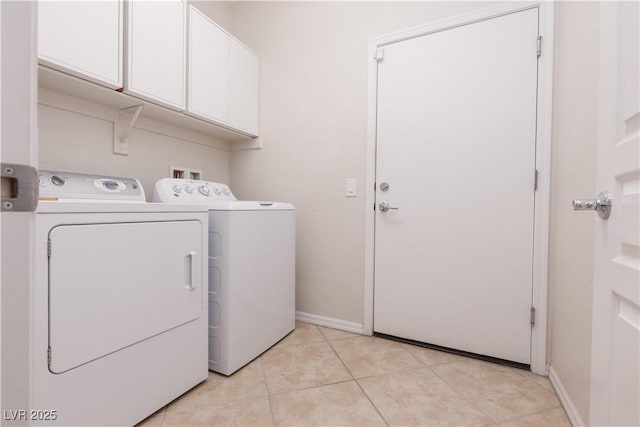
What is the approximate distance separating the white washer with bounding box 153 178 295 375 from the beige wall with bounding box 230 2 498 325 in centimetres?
30

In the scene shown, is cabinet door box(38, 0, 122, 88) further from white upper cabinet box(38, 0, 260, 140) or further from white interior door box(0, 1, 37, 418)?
white interior door box(0, 1, 37, 418)

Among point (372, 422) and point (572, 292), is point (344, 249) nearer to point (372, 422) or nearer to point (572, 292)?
point (372, 422)

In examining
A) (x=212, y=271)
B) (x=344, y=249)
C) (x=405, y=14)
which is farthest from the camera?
(x=344, y=249)

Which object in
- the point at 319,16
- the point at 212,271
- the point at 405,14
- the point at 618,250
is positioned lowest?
the point at 212,271

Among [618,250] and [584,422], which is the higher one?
[618,250]

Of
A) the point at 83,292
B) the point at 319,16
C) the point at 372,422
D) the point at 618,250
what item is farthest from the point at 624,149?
the point at 319,16

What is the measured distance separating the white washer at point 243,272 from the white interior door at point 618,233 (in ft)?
4.64

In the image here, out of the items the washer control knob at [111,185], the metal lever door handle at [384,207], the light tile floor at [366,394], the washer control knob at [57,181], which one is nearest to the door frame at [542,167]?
the light tile floor at [366,394]

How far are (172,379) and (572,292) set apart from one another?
177 centimetres

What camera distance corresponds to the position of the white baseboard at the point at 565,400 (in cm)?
116

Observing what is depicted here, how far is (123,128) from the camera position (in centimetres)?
176

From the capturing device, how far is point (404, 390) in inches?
56.0

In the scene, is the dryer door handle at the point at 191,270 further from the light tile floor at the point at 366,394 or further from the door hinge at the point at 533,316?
the door hinge at the point at 533,316

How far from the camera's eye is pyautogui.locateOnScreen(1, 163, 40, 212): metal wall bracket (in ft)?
1.14
